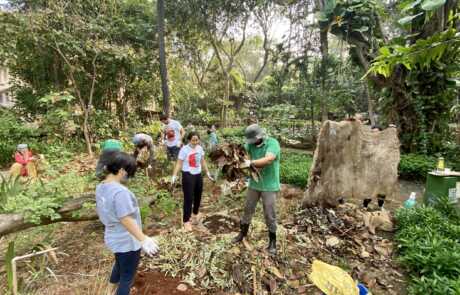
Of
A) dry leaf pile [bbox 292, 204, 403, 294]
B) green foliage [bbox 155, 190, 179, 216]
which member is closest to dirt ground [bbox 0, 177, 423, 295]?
green foliage [bbox 155, 190, 179, 216]

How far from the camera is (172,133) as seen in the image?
5871 mm

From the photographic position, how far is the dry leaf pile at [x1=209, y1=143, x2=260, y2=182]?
2.93m

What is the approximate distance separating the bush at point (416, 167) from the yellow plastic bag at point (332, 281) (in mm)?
5885

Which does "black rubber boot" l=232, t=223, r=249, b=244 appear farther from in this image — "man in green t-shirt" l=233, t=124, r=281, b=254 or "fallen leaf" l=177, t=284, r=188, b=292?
"fallen leaf" l=177, t=284, r=188, b=292

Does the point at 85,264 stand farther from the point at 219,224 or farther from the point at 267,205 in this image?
the point at 267,205

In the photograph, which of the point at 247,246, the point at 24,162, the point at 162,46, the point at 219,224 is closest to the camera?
the point at 247,246

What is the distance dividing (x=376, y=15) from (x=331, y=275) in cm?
848

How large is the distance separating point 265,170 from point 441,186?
3.25m

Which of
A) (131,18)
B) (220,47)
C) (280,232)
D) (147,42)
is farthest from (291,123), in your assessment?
(280,232)

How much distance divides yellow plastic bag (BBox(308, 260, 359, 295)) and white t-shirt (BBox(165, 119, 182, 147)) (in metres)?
4.63

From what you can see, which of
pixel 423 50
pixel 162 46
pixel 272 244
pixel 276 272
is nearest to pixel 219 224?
pixel 272 244

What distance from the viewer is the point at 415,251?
3088mm

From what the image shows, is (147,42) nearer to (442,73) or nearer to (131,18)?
(131,18)

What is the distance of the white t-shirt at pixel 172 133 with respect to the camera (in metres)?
5.88
